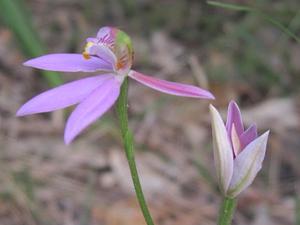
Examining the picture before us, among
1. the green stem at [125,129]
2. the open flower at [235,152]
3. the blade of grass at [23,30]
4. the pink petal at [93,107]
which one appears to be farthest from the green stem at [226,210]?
the blade of grass at [23,30]

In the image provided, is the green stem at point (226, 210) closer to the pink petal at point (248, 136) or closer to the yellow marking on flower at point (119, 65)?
the pink petal at point (248, 136)

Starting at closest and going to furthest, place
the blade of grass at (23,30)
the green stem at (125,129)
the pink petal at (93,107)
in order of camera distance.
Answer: the pink petal at (93,107), the green stem at (125,129), the blade of grass at (23,30)

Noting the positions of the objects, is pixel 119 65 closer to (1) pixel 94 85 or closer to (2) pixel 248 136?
(1) pixel 94 85

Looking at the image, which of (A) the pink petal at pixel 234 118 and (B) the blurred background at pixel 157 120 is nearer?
(A) the pink petal at pixel 234 118

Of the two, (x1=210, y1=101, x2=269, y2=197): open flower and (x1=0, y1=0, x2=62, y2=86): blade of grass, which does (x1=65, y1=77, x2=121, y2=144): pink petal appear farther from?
(x1=0, y1=0, x2=62, y2=86): blade of grass

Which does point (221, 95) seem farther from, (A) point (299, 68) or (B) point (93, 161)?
(B) point (93, 161)

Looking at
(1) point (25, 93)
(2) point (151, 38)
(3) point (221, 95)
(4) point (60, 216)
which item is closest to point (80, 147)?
(4) point (60, 216)
